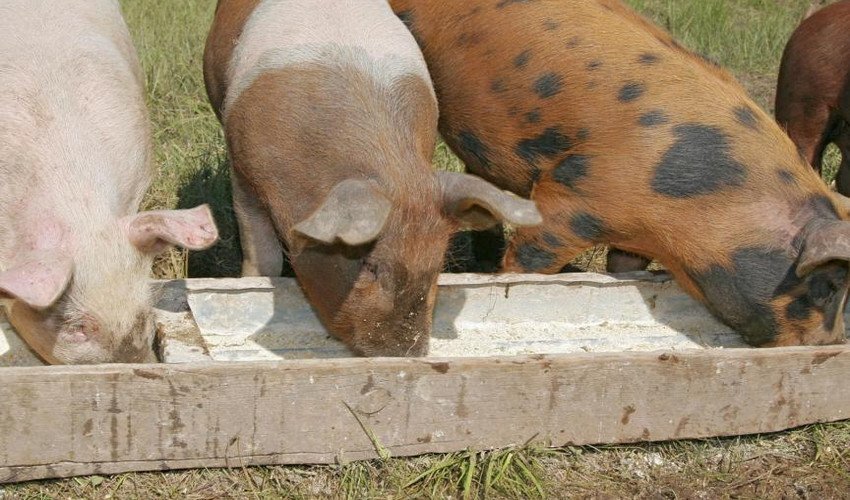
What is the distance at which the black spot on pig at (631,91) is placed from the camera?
4.86 meters

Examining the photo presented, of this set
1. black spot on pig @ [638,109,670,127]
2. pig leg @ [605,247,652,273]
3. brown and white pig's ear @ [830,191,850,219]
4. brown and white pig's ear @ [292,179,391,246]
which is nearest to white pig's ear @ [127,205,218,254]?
brown and white pig's ear @ [292,179,391,246]

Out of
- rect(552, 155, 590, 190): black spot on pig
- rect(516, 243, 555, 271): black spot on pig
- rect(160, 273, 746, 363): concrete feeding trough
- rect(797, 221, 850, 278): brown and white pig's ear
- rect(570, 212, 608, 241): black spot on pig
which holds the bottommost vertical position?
rect(160, 273, 746, 363): concrete feeding trough

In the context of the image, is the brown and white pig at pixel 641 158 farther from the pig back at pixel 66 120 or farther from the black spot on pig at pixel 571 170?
the pig back at pixel 66 120

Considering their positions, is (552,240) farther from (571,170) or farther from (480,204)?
(480,204)

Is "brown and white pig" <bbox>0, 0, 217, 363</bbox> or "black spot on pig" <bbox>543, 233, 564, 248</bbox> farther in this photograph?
"black spot on pig" <bbox>543, 233, 564, 248</bbox>

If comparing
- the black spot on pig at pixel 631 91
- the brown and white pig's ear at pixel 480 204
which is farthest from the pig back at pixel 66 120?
the black spot on pig at pixel 631 91

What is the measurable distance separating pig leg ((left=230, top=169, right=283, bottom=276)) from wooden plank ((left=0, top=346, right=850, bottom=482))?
1.18m

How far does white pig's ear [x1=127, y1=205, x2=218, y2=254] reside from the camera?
12.6ft

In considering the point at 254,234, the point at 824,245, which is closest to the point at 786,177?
the point at 824,245

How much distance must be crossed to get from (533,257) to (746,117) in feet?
3.83

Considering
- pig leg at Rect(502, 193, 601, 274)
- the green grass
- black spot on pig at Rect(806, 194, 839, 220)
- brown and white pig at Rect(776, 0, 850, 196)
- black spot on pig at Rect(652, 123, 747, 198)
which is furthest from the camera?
brown and white pig at Rect(776, 0, 850, 196)

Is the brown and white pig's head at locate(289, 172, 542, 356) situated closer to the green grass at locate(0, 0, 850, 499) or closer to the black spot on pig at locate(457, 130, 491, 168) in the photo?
the green grass at locate(0, 0, 850, 499)

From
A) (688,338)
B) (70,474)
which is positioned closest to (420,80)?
(688,338)

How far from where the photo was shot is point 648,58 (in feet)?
16.4
